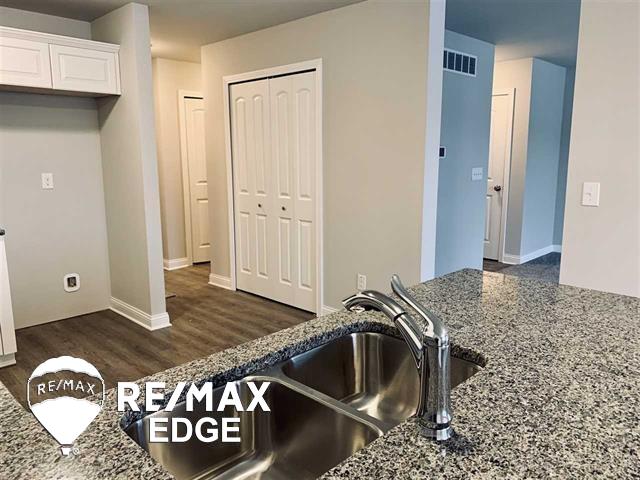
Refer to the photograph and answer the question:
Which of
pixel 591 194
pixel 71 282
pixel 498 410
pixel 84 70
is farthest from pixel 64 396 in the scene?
pixel 71 282

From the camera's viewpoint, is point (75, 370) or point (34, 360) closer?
point (75, 370)

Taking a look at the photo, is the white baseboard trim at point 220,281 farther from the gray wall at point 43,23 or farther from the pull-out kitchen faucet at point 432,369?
the pull-out kitchen faucet at point 432,369

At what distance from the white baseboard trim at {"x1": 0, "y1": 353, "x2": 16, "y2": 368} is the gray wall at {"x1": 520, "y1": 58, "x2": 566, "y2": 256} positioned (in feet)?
17.6

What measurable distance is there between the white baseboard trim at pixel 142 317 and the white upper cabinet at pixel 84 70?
1.74 metres

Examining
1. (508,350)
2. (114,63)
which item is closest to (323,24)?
(114,63)

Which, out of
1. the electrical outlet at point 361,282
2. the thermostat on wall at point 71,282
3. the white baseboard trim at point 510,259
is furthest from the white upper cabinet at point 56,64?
the white baseboard trim at point 510,259

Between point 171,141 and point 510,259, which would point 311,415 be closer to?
point 171,141

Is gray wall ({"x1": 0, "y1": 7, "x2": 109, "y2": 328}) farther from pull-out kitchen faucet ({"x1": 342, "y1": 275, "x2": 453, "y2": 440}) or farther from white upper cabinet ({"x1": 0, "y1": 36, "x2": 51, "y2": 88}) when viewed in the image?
pull-out kitchen faucet ({"x1": 342, "y1": 275, "x2": 453, "y2": 440})

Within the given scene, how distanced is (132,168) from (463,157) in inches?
120

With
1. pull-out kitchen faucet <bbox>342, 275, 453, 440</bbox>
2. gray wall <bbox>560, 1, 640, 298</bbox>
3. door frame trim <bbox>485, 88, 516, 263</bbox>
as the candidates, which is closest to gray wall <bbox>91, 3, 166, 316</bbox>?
gray wall <bbox>560, 1, 640, 298</bbox>

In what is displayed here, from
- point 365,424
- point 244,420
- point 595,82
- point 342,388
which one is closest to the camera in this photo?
point 365,424

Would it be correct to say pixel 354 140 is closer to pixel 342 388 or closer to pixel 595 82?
pixel 595 82

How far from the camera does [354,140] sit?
3.57 m

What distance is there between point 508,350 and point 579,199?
163cm
